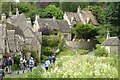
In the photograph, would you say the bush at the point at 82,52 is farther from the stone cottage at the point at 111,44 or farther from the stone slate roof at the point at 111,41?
the stone slate roof at the point at 111,41

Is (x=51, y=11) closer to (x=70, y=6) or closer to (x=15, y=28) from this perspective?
(x=70, y=6)

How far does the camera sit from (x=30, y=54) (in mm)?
9766

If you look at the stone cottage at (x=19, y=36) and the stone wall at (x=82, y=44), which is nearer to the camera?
the stone cottage at (x=19, y=36)

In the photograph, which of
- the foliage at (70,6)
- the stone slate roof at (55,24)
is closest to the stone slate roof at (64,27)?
the stone slate roof at (55,24)

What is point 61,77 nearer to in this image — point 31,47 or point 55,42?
point 31,47

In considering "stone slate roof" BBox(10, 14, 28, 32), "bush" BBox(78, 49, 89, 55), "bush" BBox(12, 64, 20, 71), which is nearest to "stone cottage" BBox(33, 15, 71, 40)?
"stone slate roof" BBox(10, 14, 28, 32)

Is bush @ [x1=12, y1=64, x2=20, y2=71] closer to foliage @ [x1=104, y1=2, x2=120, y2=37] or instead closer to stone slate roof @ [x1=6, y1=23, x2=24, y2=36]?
stone slate roof @ [x1=6, y1=23, x2=24, y2=36]

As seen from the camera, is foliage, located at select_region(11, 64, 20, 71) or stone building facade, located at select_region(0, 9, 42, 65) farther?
stone building facade, located at select_region(0, 9, 42, 65)

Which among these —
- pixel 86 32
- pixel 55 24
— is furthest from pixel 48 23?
pixel 86 32

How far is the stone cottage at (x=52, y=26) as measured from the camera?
1327 cm

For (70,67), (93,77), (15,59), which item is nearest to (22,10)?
(15,59)

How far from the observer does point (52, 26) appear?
45.9ft

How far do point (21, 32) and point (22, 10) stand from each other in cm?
251

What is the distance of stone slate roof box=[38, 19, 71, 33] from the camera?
43.8ft
